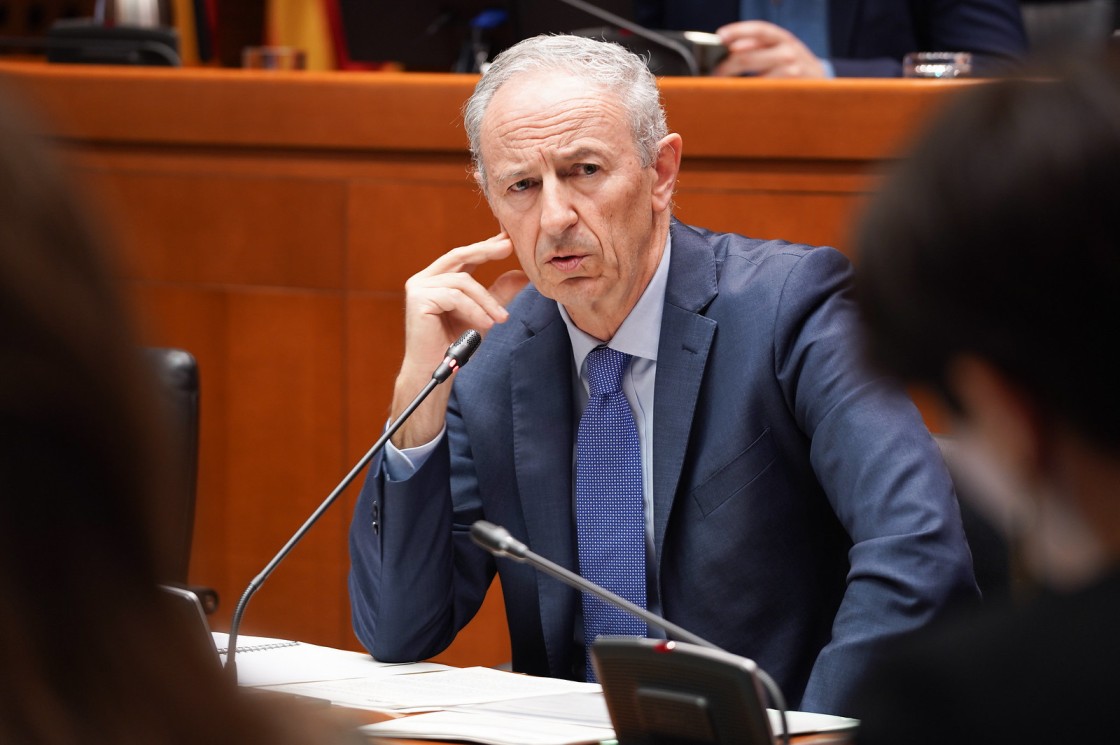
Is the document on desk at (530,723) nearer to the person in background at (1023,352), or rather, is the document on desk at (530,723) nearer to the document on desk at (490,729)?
the document on desk at (490,729)

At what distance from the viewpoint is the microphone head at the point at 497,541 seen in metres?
1.63

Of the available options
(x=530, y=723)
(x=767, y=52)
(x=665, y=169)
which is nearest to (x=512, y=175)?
(x=665, y=169)

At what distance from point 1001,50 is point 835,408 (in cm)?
205

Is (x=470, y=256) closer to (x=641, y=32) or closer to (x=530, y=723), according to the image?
(x=530, y=723)

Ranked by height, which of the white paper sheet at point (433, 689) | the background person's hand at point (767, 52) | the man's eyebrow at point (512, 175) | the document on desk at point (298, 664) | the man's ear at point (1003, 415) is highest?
the background person's hand at point (767, 52)

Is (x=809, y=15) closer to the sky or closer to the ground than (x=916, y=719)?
closer to the sky

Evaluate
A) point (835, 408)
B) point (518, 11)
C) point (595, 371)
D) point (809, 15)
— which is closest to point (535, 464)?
point (595, 371)

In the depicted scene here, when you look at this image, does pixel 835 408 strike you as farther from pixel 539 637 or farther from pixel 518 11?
pixel 518 11

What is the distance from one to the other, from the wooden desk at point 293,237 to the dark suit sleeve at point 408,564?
1120 millimetres

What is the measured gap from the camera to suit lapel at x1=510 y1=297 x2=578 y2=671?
2.12 meters

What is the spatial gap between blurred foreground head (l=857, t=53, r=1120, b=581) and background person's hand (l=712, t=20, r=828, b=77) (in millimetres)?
2459

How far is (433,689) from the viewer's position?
1816mm

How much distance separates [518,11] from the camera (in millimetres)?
3459

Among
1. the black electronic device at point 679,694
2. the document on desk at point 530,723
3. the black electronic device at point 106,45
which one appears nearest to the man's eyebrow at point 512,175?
the document on desk at point 530,723
